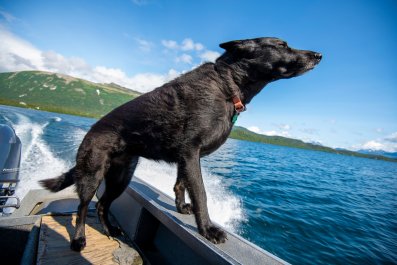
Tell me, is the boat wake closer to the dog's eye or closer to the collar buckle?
the collar buckle

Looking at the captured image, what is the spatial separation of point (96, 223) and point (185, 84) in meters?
2.72

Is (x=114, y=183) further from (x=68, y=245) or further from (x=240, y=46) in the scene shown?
(x=240, y=46)

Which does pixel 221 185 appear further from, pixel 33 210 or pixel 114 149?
pixel 114 149

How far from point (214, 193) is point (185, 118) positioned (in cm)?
830

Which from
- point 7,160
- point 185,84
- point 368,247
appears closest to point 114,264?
point 185,84

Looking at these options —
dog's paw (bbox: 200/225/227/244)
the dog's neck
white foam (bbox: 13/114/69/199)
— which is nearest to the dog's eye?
the dog's neck

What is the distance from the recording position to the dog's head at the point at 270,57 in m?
3.33

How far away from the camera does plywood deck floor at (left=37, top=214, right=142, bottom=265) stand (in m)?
2.86

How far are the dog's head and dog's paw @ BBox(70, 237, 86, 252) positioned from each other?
10.6ft

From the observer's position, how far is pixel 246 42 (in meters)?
3.39

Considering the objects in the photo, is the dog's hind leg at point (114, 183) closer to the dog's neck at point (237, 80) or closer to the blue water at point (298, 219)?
the dog's neck at point (237, 80)

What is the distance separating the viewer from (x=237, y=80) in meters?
3.26

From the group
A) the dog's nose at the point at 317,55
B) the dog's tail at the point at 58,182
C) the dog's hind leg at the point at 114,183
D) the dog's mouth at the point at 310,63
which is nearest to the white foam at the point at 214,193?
the dog's hind leg at the point at 114,183

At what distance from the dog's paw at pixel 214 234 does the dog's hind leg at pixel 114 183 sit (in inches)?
63.6
